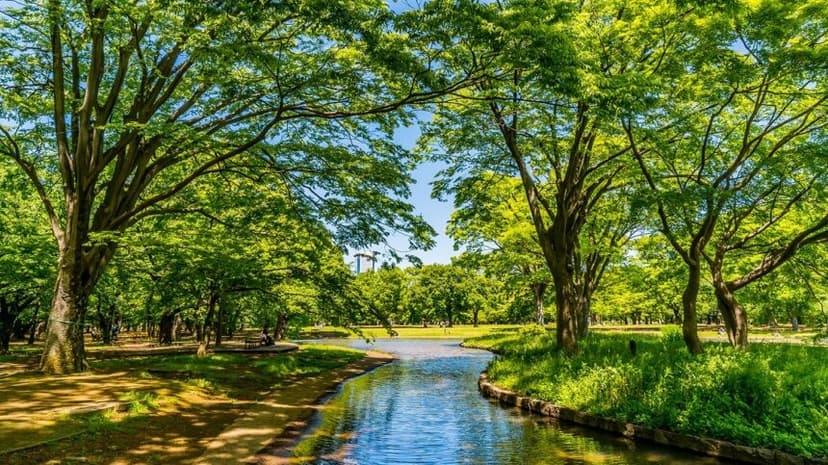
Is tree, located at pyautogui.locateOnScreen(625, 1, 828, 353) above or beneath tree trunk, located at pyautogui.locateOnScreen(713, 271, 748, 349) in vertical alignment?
above

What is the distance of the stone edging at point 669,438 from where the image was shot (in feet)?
28.6

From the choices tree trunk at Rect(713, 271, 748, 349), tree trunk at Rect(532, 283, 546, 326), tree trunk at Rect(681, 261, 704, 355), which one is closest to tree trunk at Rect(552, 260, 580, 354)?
tree trunk at Rect(681, 261, 704, 355)

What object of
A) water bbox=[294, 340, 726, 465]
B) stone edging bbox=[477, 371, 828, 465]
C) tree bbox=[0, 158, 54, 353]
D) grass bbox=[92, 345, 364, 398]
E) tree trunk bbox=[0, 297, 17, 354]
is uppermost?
tree bbox=[0, 158, 54, 353]

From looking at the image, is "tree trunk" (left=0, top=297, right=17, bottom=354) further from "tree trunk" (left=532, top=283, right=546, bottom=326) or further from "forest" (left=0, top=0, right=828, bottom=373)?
"tree trunk" (left=532, top=283, right=546, bottom=326)

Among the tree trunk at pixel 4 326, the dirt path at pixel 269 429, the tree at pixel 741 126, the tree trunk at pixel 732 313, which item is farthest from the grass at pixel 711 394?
the tree trunk at pixel 4 326

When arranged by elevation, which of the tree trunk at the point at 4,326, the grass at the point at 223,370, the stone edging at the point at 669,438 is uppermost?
the tree trunk at the point at 4,326

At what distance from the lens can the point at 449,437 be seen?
1174 cm

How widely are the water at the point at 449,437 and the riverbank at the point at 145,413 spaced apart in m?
1.15

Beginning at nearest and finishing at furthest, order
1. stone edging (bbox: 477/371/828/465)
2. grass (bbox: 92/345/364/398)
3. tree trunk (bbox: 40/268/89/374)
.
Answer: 1. stone edging (bbox: 477/371/828/465)
2. tree trunk (bbox: 40/268/89/374)
3. grass (bbox: 92/345/364/398)

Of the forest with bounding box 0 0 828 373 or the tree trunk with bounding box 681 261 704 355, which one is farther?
the tree trunk with bounding box 681 261 704 355

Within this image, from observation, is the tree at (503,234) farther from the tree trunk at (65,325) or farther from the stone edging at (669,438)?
the tree trunk at (65,325)

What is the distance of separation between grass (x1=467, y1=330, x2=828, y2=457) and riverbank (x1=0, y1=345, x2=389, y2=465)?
758cm

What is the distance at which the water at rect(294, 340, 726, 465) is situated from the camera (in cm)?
980

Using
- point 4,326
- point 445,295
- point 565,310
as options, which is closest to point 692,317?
point 565,310
